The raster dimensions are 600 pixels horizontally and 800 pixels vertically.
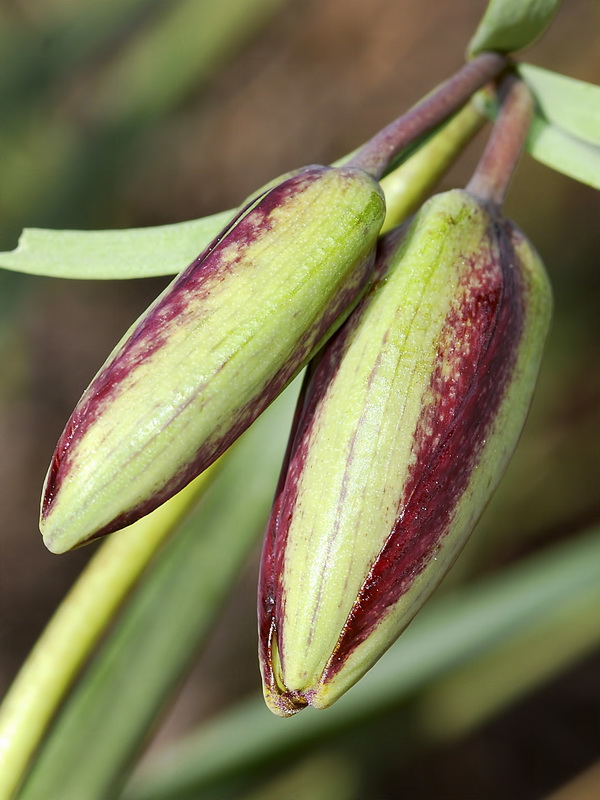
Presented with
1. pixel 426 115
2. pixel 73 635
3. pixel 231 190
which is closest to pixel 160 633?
pixel 73 635

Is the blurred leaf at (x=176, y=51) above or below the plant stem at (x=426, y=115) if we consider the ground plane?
above

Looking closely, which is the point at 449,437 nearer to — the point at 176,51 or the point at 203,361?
the point at 203,361

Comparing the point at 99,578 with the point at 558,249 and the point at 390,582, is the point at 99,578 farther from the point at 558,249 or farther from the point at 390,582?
the point at 558,249

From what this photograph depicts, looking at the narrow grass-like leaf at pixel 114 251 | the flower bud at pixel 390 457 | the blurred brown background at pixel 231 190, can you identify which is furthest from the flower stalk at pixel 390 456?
the blurred brown background at pixel 231 190

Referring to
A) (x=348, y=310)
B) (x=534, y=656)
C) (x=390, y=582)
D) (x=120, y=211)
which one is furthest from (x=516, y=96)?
(x=120, y=211)

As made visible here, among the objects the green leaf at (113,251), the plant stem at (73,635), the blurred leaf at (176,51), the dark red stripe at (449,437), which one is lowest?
the plant stem at (73,635)

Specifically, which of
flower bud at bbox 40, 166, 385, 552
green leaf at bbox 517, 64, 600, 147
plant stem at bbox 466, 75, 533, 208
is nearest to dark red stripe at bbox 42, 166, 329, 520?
flower bud at bbox 40, 166, 385, 552

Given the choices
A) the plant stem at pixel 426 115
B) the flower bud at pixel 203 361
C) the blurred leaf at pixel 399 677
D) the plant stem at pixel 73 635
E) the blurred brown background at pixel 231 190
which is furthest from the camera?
the blurred brown background at pixel 231 190

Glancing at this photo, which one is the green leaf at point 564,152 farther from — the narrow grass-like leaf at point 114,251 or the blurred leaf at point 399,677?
the blurred leaf at point 399,677
